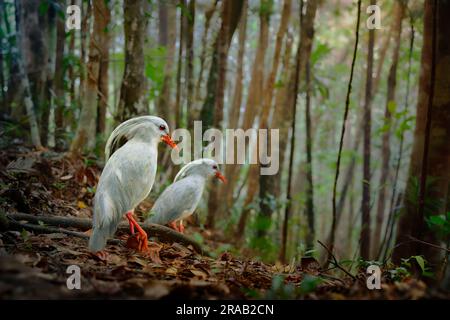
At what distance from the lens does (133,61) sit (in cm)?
596

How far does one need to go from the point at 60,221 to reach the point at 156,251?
2.72ft

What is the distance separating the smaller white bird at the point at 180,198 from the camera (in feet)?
16.7

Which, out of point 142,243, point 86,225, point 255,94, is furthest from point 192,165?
point 255,94

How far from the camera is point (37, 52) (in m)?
7.05

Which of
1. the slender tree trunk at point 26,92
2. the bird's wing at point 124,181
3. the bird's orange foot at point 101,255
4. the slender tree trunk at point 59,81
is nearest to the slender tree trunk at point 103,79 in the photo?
the slender tree trunk at point 59,81

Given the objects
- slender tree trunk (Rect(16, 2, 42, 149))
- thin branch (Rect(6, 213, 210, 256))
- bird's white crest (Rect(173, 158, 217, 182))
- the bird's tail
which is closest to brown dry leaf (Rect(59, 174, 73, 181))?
slender tree trunk (Rect(16, 2, 42, 149))

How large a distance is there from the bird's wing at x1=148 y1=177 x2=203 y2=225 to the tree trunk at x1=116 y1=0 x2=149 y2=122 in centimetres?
125

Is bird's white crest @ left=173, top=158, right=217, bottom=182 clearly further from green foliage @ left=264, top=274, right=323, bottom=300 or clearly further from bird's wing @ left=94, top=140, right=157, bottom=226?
green foliage @ left=264, top=274, right=323, bottom=300

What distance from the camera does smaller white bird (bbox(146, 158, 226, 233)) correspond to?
16.7 ft

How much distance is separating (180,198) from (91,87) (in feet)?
5.80

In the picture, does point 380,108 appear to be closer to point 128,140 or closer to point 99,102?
point 99,102

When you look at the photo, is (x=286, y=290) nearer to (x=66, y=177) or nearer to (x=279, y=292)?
(x=279, y=292)

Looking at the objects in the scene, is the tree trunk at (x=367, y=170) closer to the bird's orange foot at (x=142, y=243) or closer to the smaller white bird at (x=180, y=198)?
the smaller white bird at (x=180, y=198)
